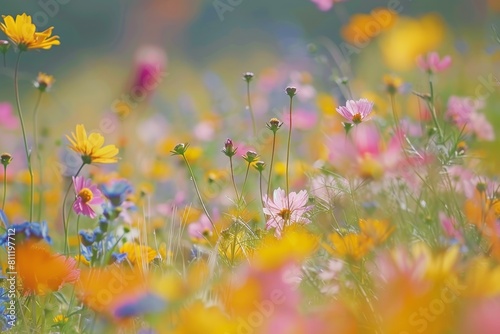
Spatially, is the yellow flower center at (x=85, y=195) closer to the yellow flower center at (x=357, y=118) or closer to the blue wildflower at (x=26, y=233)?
the blue wildflower at (x=26, y=233)

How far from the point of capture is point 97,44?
5.82 metres

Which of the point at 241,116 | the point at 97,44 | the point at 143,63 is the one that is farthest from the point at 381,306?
the point at 97,44

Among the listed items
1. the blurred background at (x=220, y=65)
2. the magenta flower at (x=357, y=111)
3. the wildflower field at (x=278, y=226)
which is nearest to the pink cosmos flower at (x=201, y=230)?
the wildflower field at (x=278, y=226)

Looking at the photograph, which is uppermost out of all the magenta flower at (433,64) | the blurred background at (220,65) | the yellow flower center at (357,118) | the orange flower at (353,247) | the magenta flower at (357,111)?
the magenta flower at (357,111)

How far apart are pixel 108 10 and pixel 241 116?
12.8 feet

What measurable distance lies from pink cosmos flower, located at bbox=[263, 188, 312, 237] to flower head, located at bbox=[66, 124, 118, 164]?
0.21m

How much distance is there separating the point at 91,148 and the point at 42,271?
20cm

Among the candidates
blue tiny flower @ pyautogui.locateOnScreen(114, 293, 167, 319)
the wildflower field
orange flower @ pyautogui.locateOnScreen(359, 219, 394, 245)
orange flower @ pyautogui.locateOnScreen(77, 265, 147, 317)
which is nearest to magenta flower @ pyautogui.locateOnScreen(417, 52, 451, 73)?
the wildflower field

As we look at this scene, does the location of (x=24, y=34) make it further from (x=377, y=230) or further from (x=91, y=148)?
(x=377, y=230)

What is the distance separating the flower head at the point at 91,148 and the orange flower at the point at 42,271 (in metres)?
0.15

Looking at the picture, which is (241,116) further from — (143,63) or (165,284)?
(165,284)

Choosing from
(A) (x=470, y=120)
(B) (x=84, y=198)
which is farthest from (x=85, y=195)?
(A) (x=470, y=120)

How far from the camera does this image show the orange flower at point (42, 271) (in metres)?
0.86

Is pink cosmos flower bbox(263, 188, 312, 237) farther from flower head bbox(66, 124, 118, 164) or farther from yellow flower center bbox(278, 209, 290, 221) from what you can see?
flower head bbox(66, 124, 118, 164)
